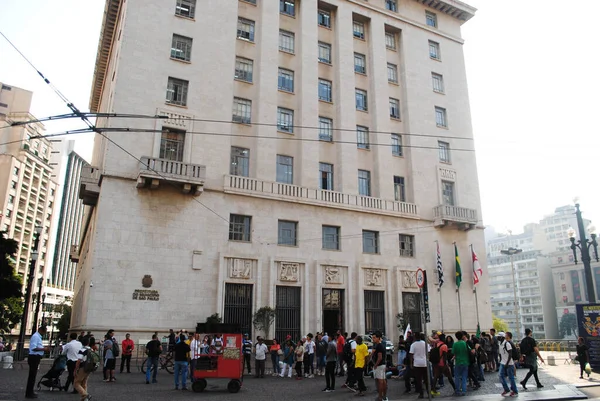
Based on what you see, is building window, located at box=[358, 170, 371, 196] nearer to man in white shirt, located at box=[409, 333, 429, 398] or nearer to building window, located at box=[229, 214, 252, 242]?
building window, located at box=[229, 214, 252, 242]

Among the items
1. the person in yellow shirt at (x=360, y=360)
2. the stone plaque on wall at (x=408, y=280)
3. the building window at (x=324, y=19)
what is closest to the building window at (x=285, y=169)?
the stone plaque on wall at (x=408, y=280)

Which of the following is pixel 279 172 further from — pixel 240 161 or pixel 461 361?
pixel 461 361

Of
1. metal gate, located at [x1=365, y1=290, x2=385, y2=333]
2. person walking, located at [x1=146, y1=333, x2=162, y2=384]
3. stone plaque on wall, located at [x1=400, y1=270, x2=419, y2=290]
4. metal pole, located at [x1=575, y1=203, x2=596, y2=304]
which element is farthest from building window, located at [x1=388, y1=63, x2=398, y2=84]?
person walking, located at [x1=146, y1=333, x2=162, y2=384]

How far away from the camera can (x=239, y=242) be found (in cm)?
2814

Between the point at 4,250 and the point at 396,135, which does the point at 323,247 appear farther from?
the point at 4,250

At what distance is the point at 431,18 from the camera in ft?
139

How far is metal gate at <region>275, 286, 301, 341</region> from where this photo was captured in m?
28.0

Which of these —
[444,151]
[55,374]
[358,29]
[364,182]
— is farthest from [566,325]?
[55,374]

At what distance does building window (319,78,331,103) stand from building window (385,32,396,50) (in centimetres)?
779

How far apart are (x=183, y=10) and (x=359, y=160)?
15.8 meters

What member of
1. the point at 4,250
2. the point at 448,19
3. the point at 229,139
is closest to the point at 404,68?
the point at 448,19

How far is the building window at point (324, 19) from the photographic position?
36600 mm

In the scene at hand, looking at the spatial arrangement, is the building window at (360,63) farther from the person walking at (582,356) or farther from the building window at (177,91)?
the person walking at (582,356)

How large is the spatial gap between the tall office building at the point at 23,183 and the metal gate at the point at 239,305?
68.6 meters
